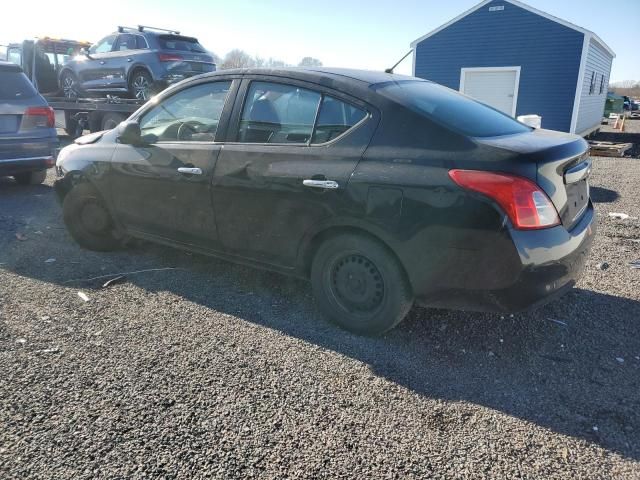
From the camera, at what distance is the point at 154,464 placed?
2.10m

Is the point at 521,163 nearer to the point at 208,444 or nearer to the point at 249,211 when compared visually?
the point at 249,211

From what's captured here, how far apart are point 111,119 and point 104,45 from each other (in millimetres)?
2498

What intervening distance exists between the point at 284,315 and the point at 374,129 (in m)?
1.50

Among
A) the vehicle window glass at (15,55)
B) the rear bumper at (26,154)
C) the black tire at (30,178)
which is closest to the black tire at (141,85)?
the black tire at (30,178)

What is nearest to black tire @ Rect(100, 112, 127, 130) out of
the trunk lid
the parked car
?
the parked car

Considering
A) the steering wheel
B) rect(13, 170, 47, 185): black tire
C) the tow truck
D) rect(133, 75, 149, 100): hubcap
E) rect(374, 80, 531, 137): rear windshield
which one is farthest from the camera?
the tow truck

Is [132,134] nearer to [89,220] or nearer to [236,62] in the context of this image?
[89,220]

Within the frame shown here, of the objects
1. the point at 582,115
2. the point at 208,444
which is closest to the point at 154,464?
the point at 208,444

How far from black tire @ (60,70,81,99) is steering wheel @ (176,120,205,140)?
10766mm

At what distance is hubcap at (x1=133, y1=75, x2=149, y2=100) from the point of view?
10.8 meters

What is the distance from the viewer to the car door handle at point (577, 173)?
110 inches

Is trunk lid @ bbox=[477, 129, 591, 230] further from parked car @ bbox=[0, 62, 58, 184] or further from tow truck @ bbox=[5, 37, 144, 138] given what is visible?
tow truck @ bbox=[5, 37, 144, 138]

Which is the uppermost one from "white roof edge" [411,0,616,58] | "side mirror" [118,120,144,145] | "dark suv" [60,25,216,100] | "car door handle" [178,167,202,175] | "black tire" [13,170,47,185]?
"white roof edge" [411,0,616,58]

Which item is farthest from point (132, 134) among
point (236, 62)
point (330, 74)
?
point (236, 62)
